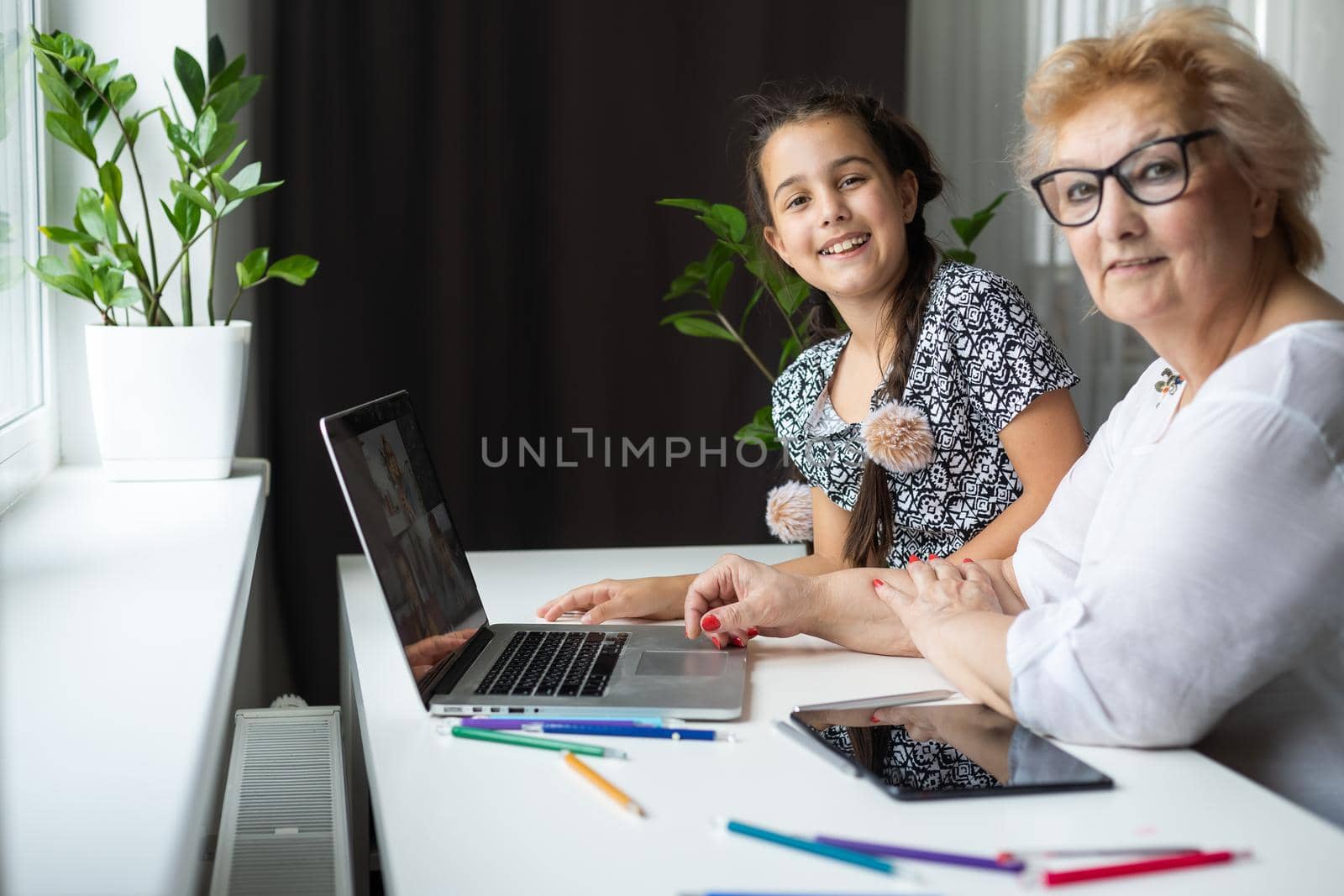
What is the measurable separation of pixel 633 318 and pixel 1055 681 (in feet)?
6.78

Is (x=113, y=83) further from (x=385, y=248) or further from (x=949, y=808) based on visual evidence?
(x=949, y=808)

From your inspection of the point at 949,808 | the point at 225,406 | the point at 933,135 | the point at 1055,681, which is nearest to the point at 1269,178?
the point at 1055,681

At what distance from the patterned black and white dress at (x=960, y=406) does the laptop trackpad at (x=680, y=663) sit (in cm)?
57

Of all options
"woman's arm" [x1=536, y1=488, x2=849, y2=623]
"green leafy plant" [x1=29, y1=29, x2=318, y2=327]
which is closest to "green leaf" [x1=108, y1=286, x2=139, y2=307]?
"green leafy plant" [x1=29, y1=29, x2=318, y2=327]

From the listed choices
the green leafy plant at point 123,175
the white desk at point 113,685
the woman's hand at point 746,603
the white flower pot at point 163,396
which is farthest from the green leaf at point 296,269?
the woman's hand at point 746,603

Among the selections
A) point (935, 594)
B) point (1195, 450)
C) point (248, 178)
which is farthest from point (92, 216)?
point (1195, 450)

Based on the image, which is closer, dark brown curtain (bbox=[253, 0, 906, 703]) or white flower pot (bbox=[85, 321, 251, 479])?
white flower pot (bbox=[85, 321, 251, 479])

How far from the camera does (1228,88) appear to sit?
104 cm

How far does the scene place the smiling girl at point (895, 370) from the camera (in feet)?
5.43

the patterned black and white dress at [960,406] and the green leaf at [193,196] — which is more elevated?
the green leaf at [193,196]

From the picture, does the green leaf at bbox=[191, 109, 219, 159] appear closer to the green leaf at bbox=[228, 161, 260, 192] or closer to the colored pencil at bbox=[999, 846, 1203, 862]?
the green leaf at bbox=[228, 161, 260, 192]

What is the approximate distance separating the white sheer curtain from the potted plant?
6.71 feet

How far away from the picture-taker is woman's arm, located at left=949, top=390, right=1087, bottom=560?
1.63 meters

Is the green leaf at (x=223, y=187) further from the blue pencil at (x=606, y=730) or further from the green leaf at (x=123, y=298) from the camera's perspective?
the blue pencil at (x=606, y=730)
